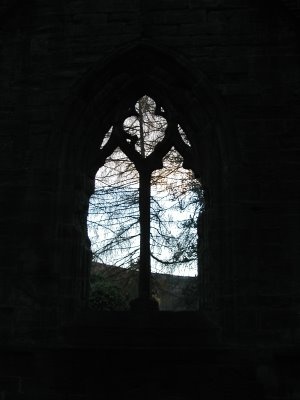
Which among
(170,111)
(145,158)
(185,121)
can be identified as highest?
(170,111)

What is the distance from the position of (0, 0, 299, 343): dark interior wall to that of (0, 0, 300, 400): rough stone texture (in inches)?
0.5

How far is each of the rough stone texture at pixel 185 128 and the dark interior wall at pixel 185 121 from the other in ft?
0.04

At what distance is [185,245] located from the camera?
11773 mm

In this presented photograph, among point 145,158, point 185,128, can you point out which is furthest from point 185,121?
point 145,158

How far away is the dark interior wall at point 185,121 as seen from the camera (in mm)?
5184

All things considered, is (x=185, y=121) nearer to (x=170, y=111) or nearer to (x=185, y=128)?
(x=185, y=128)

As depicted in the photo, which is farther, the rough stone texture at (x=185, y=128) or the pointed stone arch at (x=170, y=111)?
the pointed stone arch at (x=170, y=111)

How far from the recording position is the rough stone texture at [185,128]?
16.8ft

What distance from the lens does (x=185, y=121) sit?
5918mm

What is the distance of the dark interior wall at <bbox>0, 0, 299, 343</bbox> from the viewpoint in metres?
5.18

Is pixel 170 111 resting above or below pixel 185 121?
above

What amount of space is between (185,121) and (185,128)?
80mm
